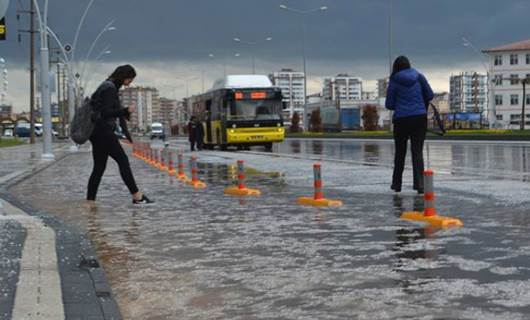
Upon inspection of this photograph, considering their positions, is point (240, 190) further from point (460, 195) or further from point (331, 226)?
point (331, 226)

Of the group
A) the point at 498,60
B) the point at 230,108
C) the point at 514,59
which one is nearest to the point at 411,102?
the point at 230,108

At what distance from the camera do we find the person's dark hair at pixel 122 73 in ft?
38.0

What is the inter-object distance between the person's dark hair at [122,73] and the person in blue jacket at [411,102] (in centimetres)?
388

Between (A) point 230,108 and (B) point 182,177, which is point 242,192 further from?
(A) point 230,108

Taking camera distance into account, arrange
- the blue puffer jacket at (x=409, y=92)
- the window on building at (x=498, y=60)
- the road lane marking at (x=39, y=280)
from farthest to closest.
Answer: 1. the window on building at (x=498, y=60)
2. the blue puffer jacket at (x=409, y=92)
3. the road lane marking at (x=39, y=280)

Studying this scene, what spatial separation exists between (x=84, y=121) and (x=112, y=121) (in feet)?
1.36

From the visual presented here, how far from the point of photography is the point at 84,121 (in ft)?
38.6

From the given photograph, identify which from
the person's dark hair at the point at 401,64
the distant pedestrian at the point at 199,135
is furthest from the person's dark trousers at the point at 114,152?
the distant pedestrian at the point at 199,135

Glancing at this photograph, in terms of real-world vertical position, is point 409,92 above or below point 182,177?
above

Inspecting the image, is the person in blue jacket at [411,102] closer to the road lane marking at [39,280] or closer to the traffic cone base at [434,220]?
the traffic cone base at [434,220]

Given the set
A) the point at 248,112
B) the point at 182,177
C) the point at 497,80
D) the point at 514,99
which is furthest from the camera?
the point at 514,99

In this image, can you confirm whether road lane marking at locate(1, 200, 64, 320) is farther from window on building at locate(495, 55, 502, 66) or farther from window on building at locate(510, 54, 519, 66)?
window on building at locate(495, 55, 502, 66)

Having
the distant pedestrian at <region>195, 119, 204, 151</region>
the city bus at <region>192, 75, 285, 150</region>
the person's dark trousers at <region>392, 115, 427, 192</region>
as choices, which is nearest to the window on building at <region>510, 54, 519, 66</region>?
the city bus at <region>192, 75, 285, 150</region>

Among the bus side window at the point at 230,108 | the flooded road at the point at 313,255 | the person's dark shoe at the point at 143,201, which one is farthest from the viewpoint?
the bus side window at the point at 230,108
